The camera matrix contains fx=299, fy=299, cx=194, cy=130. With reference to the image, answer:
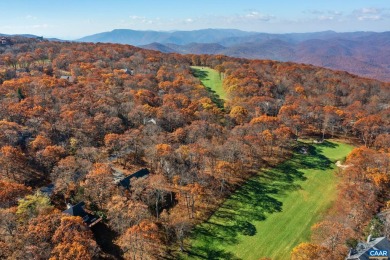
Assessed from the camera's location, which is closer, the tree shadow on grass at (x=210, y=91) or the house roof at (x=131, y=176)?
the house roof at (x=131, y=176)

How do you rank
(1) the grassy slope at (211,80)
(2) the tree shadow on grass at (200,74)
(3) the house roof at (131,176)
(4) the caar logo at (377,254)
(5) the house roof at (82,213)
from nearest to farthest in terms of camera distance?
(4) the caar logo at (377,254) < (5) the house roof at (82,213) < (3) the house roof at (131,176) < (1) the grassy slope at (211,80) < (2) the tree shadow on grass at (200,74)

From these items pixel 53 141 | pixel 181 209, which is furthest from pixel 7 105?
pixel 181 209

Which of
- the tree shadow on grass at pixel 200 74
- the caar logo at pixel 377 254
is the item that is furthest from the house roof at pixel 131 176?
the tree shadow on grass at pixel 200 74

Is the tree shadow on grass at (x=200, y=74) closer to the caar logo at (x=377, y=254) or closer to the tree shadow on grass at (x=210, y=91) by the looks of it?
the tree shadow on grass at (x=210, y=91)

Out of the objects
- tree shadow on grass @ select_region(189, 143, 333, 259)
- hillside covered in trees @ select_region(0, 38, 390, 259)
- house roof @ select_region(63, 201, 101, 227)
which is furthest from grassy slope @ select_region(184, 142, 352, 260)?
house roof @ select_region(63, 201, 101, 227)

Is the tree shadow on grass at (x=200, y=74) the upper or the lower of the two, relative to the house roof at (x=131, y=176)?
upper

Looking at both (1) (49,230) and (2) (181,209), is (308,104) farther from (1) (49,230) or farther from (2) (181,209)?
(1) (49,230)

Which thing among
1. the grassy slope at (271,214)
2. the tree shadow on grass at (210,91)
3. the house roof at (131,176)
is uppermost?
the tree shadow on grass at (210,91)
